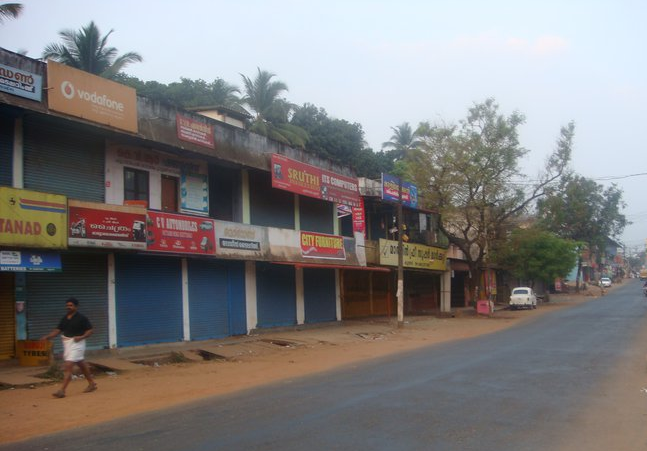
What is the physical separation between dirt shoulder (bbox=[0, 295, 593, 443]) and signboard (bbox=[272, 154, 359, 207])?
5.89 m

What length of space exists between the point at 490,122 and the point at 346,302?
46.8 feet

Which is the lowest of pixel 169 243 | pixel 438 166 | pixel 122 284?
pixel 122 284

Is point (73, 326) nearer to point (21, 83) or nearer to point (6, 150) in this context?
point (6, 150)

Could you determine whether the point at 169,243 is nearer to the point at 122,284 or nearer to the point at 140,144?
the point at 122,284

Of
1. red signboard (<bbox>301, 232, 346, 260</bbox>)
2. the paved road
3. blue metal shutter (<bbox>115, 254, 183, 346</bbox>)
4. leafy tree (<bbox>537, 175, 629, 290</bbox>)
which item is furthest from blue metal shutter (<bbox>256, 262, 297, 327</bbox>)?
leafy tree (<bbox>537, 175, 629, 290</bbox>)

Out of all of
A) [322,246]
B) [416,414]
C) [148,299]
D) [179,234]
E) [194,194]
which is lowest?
[416,414]

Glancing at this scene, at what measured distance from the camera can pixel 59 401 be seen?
1008cm

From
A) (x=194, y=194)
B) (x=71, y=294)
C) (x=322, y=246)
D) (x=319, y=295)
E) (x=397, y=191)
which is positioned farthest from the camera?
(x=397, y=191)

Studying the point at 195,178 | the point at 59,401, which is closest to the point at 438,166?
the point at 195,178

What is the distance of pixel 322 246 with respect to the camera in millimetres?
25984

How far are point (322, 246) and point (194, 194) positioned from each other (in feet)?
24.3

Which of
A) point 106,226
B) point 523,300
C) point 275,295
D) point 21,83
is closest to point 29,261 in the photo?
point 106,226

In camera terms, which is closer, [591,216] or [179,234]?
[179,234]

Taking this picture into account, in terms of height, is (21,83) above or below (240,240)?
above
